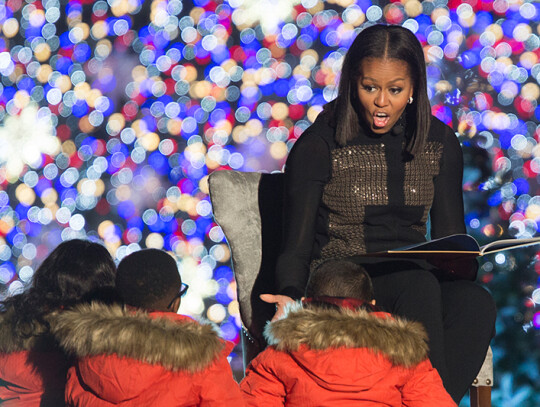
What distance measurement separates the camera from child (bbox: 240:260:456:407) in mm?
1586

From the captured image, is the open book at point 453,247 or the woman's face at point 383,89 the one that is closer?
the open book at point 453,247

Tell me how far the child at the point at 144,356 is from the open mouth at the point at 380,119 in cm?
62

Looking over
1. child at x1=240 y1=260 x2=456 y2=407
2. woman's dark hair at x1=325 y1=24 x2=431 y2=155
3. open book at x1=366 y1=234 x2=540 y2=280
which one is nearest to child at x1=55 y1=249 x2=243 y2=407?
child at x1=240 y1=260 x2=456 y2=407

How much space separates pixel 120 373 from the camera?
156 centimetres

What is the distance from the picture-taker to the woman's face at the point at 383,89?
1858 millimetres

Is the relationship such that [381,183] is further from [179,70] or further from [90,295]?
[179,70]

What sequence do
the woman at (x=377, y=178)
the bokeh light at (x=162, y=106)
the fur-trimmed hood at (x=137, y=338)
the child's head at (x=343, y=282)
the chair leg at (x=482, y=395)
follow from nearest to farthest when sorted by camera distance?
the fur-trimmed hood at (x=137, y=338)
the child's head at (x=343, y=282)
the woman at (x=377, y=178)
the chair leg at (x=482, y=395)
the bokeh light at (x=162, y=106)

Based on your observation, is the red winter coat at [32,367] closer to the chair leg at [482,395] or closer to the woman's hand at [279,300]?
the woman's hand at [279,300]

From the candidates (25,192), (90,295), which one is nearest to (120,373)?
(90,295)

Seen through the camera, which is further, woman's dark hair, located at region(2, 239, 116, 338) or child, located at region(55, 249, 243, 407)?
woman's dark hair, located at region(2, 239, 116, 338)

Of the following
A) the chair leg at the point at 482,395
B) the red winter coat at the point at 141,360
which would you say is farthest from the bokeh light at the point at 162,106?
the red winter coat at the point at 141,360

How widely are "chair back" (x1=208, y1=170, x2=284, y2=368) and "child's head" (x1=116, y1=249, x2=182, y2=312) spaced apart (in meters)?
0.34

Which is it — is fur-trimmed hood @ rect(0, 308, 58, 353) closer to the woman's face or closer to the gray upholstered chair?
the gray upholstered chair

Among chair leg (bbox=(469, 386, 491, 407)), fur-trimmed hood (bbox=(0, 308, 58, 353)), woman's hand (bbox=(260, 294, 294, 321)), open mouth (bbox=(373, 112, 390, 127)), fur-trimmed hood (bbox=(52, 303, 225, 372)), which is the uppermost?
open mouth (bbox=(373, 112, 390, 127))
